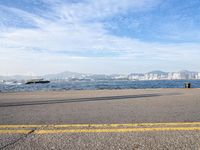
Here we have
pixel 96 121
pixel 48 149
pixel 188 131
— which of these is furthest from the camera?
pixel 96 121

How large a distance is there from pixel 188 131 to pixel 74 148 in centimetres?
248

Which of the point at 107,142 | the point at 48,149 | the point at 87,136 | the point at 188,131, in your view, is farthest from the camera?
the point at 188,131

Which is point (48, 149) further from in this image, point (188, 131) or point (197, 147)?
point (188, 131)

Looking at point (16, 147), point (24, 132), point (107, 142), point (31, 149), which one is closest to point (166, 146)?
point (107, 142)

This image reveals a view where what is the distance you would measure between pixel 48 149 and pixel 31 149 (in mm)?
275

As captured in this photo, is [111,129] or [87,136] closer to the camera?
[87,136]

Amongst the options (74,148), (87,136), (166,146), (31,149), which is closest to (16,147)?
(31,149)

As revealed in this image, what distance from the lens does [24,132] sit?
4.65 metres

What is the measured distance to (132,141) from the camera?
393 cm

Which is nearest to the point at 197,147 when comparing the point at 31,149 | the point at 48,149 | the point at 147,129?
the point at 147,129

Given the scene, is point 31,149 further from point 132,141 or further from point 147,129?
point 147,129

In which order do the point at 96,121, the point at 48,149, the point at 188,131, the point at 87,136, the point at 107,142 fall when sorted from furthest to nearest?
the point at 96,121 → the point at 188,131 → the point at 87,136 → the point at 107,142 → the point at 48,149

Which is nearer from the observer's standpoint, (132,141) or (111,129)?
(132,141)

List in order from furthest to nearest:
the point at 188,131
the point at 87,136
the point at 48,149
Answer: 1. the point at 188,131
2. the point at 87,136
3. the point at 48,149
